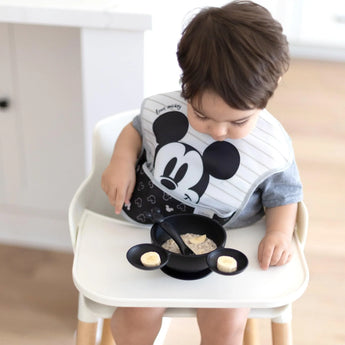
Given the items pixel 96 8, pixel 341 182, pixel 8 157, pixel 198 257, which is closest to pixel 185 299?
pixel 198 257

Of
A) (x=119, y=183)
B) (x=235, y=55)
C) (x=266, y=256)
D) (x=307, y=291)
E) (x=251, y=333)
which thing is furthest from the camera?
(x=307, y=291)

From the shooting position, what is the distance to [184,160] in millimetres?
1043

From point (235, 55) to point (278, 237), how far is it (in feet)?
1.03

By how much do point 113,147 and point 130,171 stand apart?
145 millimetres

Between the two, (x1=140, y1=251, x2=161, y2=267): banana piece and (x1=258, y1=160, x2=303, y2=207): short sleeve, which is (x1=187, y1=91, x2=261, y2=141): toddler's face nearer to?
(x1=258, y1=160, x2=303, y2=207): short sleeve

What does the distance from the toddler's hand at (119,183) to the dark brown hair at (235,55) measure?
0.24m

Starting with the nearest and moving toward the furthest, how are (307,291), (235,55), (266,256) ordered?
(235,55)
(266,256)
(307,291)

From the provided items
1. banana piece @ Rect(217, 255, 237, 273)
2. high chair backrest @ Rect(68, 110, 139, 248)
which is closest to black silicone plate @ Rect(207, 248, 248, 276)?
banana piece @ Rect(217, 255, 237, 273)

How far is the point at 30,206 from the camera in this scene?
1762mm

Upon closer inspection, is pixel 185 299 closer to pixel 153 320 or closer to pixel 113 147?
pixel 153 320

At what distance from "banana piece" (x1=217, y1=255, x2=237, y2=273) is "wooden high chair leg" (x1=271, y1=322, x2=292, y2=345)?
0.63 feet

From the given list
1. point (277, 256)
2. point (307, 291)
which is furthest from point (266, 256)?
point (307, 291)

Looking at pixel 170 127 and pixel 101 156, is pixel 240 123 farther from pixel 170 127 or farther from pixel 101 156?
pixel 101 156

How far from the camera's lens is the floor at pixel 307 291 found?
149 centimetres
